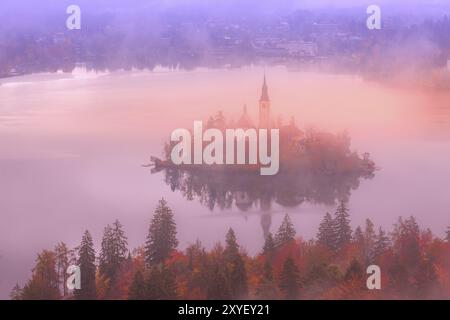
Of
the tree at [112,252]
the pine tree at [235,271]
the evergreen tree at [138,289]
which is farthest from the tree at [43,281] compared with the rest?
the pine tree at [235,271]

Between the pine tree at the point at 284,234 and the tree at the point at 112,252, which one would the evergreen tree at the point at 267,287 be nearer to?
the pine tree at the point at 284,234

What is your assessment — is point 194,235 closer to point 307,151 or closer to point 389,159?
point 307,151

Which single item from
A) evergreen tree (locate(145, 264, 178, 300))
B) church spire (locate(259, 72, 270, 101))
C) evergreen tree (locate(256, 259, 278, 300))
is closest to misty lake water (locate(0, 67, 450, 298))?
church spire (locate(259, 72, 270, 101))

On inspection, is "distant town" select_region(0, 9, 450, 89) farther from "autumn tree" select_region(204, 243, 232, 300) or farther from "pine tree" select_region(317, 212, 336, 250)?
"autumn tree" select_region(204, 243, 232, 300)

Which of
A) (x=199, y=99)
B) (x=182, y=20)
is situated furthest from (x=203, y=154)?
(x=182, y=20)

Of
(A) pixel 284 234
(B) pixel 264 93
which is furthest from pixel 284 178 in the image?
(B) pixel 264 93
